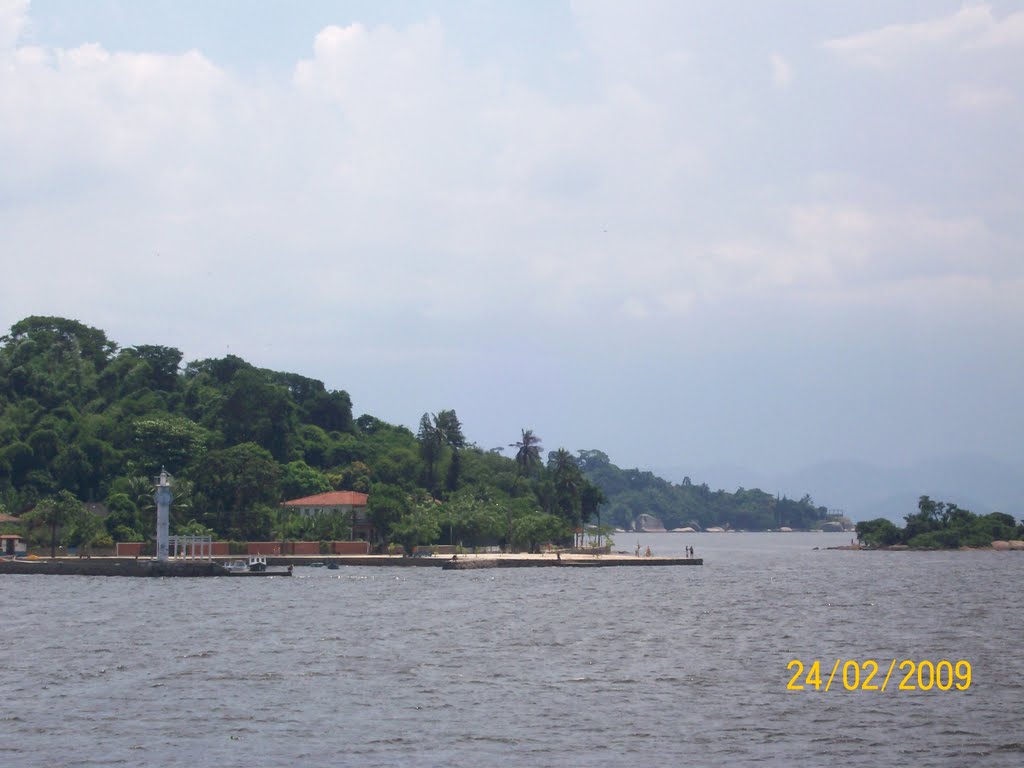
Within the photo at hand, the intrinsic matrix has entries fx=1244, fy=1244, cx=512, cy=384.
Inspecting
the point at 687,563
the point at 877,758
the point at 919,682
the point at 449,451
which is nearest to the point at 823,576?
the point at 687,563

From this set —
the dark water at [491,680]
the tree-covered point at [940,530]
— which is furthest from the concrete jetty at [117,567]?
the tree-covered point at [940,530]

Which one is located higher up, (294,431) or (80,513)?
(294,431)

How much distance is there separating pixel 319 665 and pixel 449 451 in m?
110

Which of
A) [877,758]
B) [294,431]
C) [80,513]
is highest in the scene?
[294,431]

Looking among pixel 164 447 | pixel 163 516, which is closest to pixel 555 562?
pixel 163 516

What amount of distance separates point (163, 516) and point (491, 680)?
62.3 meters

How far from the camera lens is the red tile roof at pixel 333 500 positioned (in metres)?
126

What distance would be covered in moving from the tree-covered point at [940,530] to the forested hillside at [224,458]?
154 feet

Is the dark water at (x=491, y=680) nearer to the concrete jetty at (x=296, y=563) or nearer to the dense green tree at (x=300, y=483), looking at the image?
the concrete jetty at (x=296, y=563)

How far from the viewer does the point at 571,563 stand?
114750mm

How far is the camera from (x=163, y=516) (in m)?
96.3

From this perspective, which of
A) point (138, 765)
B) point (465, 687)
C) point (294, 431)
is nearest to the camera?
point (138, 765)

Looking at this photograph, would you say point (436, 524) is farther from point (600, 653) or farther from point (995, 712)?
point (995, 712)

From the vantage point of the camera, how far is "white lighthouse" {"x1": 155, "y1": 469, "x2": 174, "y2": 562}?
95625 millimetres
